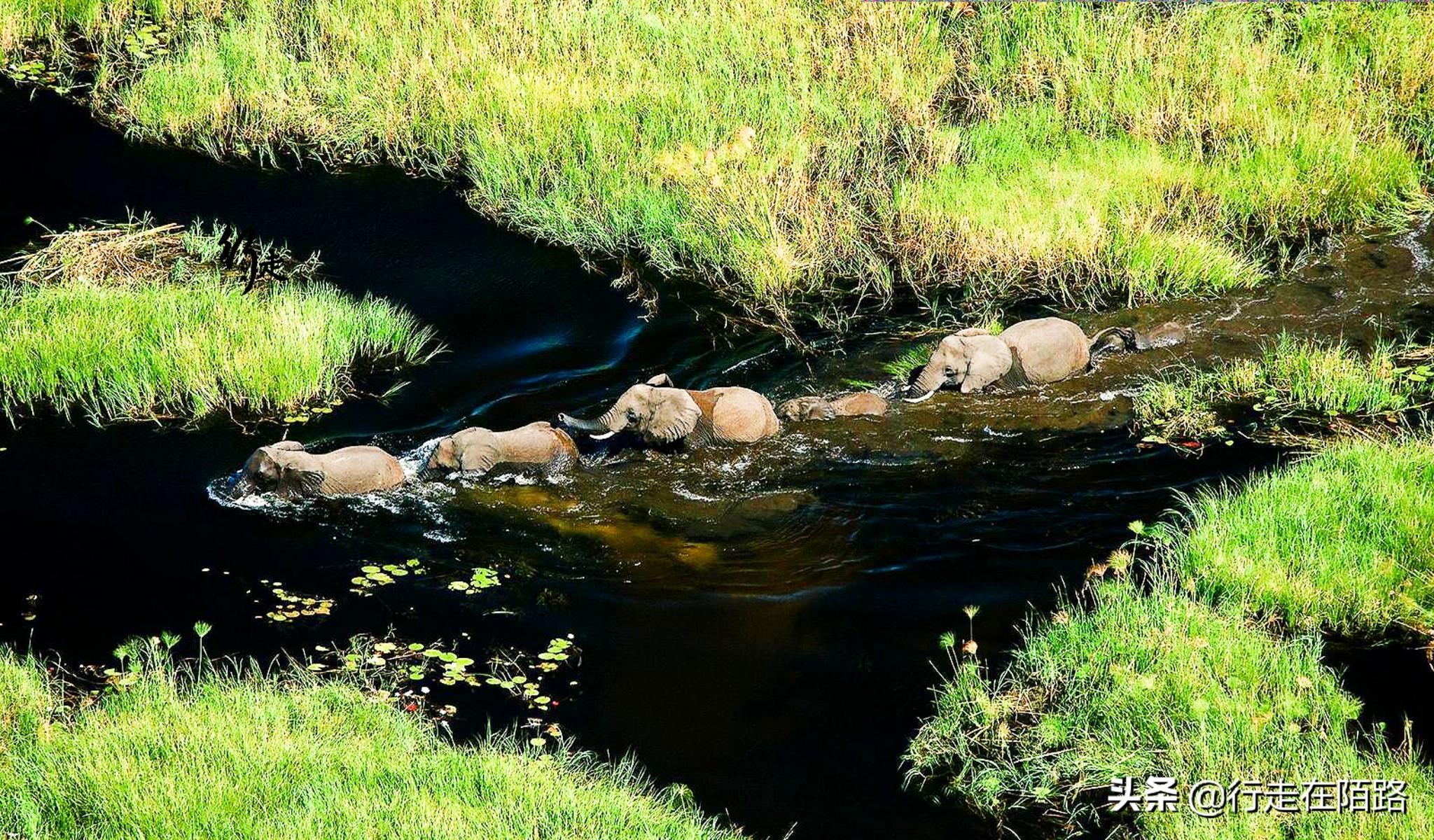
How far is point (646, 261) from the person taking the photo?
10.1 m

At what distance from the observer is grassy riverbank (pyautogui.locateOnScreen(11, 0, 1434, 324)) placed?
9.60m

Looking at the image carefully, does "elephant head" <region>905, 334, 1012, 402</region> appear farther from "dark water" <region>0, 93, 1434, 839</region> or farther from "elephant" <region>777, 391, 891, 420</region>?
"elephant" <region>777, 391, 891, 420</region>

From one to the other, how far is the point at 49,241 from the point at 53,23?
4501 millimetres

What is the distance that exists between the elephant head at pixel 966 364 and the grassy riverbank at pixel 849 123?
1450mm

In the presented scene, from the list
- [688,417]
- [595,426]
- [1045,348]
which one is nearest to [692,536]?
[688,417]

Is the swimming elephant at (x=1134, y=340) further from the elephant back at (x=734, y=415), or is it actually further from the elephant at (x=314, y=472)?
the elephant at (x=314, y=472)

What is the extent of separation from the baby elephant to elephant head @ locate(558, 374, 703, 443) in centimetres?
31

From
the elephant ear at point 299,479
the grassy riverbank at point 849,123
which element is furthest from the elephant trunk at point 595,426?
the grassy riverbank at point 849,123

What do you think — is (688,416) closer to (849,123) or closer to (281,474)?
(281,474)

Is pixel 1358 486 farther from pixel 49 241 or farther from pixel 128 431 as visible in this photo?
pixel 49 241

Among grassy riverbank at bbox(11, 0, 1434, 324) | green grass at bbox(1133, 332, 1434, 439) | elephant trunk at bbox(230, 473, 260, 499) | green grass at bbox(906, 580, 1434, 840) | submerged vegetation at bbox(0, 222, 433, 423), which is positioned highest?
grassy riverbank at bbox(11, 0, 1434, 324)

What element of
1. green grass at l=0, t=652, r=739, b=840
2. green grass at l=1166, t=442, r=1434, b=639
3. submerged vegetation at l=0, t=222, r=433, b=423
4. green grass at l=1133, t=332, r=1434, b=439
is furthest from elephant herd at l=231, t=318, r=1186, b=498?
green grass at l=0, t=652, r=739, b=840

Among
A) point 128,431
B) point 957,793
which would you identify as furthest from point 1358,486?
point 128,431

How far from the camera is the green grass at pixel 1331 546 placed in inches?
215
